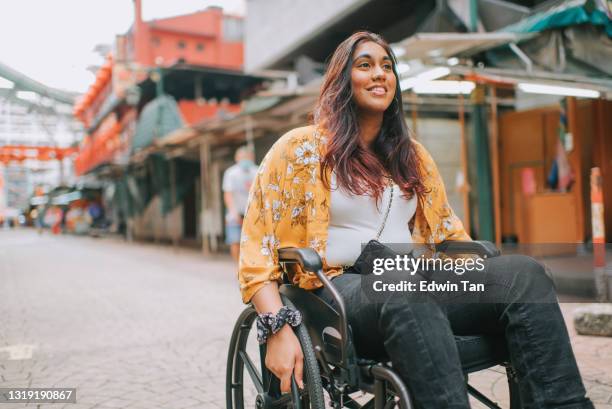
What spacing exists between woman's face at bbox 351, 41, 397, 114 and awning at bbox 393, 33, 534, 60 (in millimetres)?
4532

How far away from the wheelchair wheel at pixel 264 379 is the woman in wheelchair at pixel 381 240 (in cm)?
5

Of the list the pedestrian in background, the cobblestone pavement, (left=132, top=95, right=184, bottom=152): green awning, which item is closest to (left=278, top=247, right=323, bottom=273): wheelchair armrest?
the cobblestone pavement

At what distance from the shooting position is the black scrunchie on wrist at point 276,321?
1.86 metres

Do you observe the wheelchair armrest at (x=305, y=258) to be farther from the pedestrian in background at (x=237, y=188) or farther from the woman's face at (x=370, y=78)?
the pedestrian in background at (x=237, y=188)

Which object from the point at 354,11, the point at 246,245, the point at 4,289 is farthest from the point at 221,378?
the point at 354,11

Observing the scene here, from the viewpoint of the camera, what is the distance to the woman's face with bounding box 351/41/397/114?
216cm

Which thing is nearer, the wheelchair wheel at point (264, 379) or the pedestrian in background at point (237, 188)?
the wheelchair wheel at point (264, 379)

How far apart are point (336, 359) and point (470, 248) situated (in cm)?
68

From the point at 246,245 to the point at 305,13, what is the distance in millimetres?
12399

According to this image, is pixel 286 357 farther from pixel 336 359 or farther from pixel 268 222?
pixel 268 222

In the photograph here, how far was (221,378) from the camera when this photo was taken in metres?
3.67

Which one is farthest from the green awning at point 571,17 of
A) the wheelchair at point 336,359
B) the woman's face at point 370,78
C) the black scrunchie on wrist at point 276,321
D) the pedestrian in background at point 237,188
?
the black scrunchie on wrist at point 276,321

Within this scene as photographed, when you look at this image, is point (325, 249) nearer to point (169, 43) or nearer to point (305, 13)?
point (305, 13)

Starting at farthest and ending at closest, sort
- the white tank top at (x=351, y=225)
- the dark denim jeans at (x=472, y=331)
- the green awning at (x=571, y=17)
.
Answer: the green awning at (x=571, y=17), the white tank top at (x=351, y=225), the dark denim jeans at (x=472, y=331)
